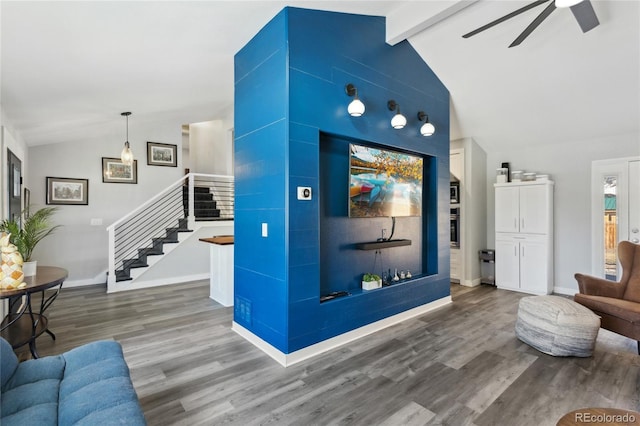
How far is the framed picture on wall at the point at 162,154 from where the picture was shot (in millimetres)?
6625

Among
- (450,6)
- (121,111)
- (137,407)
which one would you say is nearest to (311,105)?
(450,6)

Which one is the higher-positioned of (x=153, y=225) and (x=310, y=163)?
(x=310, y=163)

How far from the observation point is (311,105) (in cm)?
307

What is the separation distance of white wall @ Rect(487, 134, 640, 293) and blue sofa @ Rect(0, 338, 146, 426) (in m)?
6.17

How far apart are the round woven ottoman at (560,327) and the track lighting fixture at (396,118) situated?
7.71 ft

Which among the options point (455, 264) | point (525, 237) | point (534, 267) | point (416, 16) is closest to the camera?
point (416, 16)

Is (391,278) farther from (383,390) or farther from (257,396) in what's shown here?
(257,396)

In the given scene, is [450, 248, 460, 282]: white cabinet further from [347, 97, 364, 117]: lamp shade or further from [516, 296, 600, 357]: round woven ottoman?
[347, 97, 364, 117]: lamp shade

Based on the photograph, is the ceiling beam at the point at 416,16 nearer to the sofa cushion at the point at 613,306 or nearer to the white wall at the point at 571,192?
the sofa cushion at the point at 613,306

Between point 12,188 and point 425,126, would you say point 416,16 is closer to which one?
point 425,126

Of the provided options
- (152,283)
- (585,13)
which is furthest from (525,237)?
(152,283)

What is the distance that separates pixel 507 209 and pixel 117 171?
24.0 ft

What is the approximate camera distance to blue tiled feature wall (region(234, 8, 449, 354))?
2934 mm

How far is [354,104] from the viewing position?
3191 millimetres
